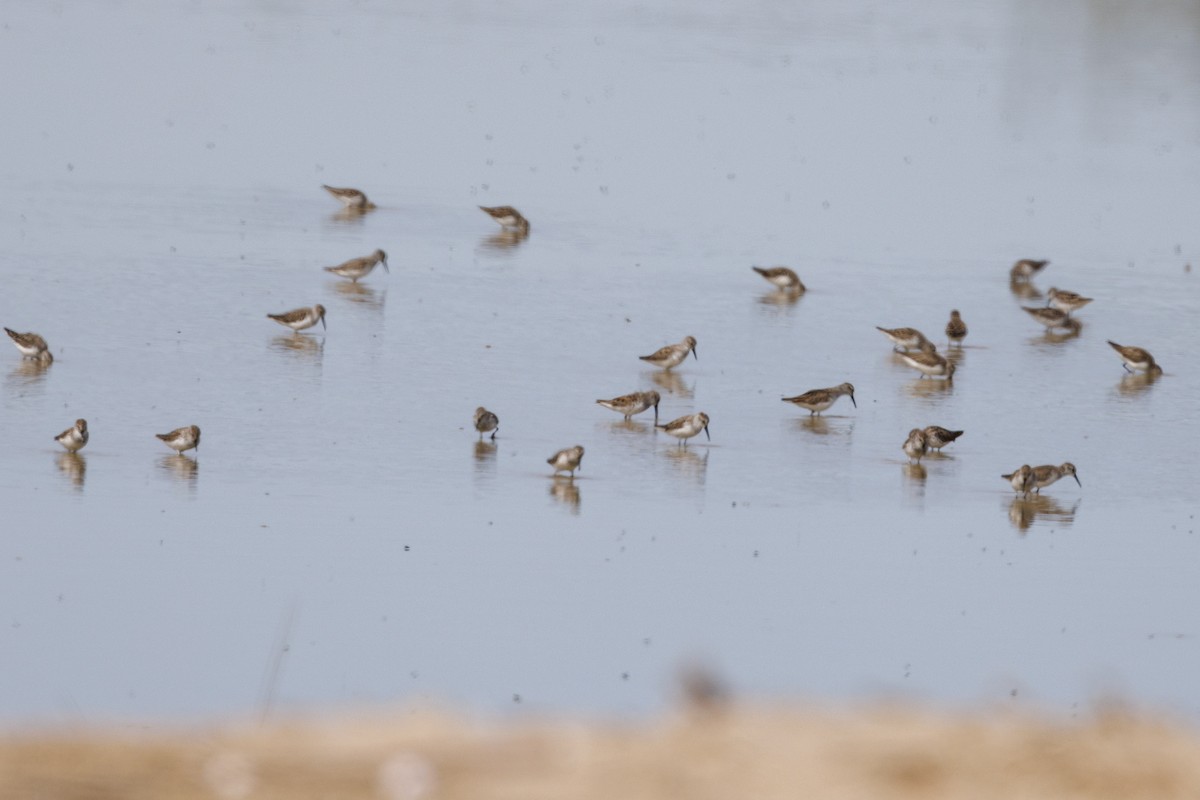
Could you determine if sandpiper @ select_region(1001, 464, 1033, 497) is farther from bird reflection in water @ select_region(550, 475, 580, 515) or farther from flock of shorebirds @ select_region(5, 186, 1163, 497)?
bird reflection in water @ select_region(550, 475, 580, 515)

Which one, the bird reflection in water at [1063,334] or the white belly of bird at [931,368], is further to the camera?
the bird reflection in water at [1063,334]

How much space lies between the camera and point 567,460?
15.7 m

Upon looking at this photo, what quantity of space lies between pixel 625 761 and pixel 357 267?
52.5 feet

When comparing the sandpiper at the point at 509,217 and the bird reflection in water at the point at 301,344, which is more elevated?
the bird reflection in water at the point at 301,344

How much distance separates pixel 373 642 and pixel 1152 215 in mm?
19702

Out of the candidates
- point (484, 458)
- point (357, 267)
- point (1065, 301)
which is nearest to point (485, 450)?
point (484, 458)

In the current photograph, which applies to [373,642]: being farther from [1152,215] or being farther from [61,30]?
[61,30]

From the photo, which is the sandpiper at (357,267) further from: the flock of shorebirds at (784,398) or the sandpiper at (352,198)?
the sandpiper at (352,198)

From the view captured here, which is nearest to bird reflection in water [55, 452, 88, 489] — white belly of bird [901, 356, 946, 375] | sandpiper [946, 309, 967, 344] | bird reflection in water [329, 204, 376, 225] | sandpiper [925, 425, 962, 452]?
sandpiper [925, 425, 962, 452]

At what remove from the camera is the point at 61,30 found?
4044cm

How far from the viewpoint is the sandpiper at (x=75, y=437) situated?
15438 millimetres

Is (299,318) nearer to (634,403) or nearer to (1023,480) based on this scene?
(634,403)

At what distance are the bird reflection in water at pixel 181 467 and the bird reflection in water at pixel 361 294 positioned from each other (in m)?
6.04

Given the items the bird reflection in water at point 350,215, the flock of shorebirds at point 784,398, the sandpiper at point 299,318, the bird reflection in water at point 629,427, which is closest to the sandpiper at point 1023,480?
the flock of shorebirds at point 784,398
